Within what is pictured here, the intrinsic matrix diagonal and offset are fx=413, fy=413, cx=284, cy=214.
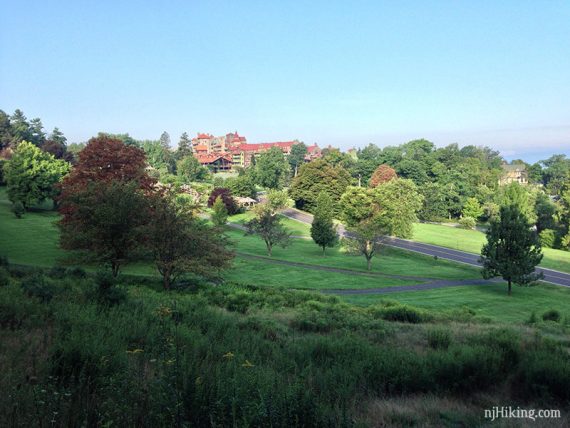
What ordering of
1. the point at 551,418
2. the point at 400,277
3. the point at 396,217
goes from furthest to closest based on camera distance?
the point at 396,217 → the point at 400,277 → the point at 551,418

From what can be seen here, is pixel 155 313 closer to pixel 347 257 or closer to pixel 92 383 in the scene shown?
pixel 92 383

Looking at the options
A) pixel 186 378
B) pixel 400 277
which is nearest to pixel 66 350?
pixel 186 378

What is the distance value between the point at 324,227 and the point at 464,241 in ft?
93.8

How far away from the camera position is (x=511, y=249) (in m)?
38.5

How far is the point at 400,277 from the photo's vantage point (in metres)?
42.3

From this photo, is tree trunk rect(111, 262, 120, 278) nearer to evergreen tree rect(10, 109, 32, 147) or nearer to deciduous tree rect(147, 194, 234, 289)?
deciduous tree rect(147, 194, 234, 289)

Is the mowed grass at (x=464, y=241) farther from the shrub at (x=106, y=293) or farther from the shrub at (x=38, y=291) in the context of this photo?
the shrub at (x=38, y=291)

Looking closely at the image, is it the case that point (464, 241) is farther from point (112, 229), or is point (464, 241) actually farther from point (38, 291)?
point (38, 291)

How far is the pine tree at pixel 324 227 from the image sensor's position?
5256 centimetres

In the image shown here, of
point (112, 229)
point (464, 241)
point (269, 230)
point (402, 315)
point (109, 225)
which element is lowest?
point (464, 241)

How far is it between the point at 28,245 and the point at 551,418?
4446 centimetres

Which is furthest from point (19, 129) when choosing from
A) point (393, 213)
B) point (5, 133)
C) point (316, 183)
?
point (393, 213)

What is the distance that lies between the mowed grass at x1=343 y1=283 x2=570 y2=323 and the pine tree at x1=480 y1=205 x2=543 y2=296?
66.0 inches

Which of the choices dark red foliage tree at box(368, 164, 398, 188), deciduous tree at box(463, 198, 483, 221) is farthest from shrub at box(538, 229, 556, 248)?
dark red foliage tree at box(368, 164, 398, 188)
